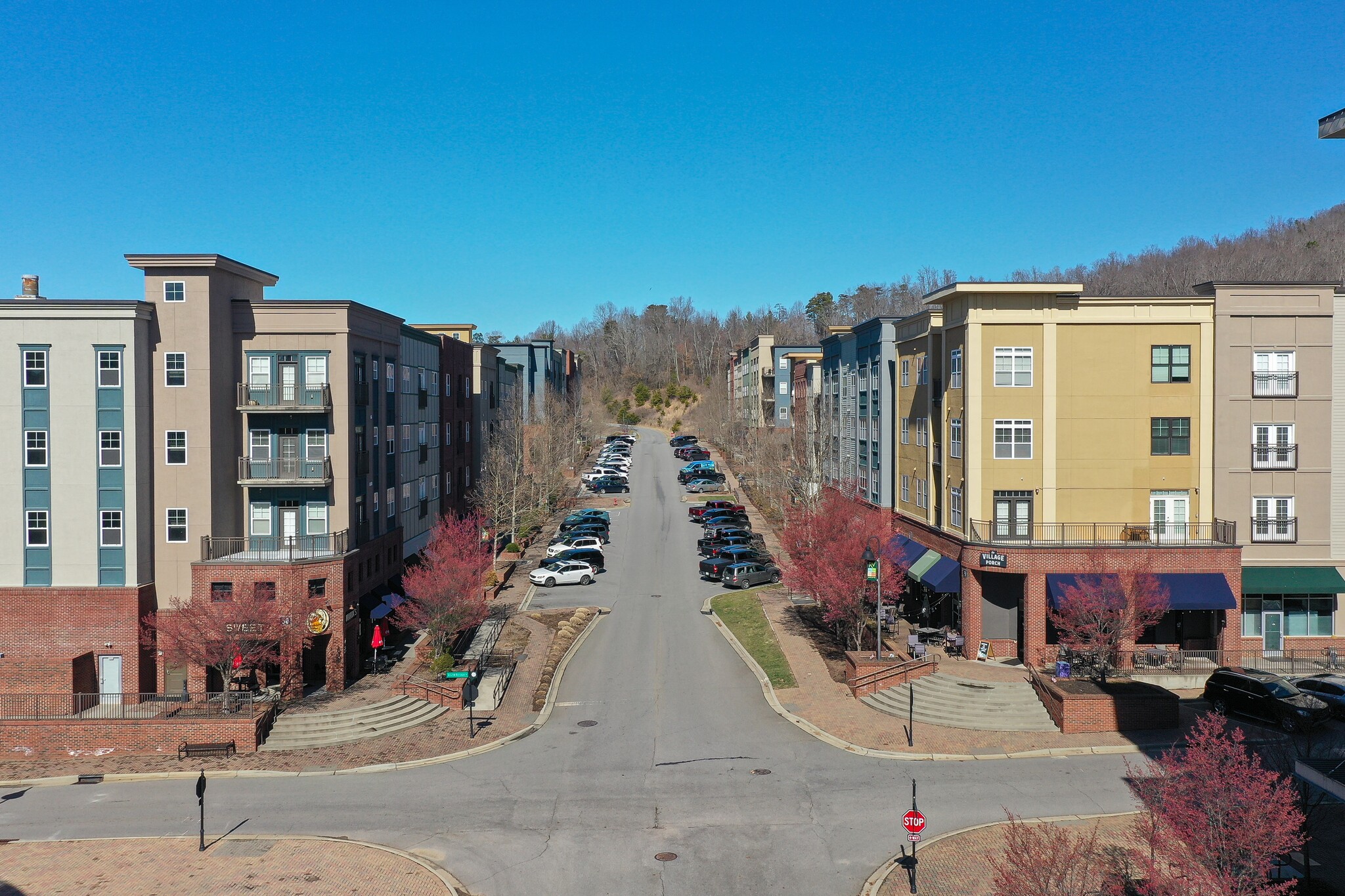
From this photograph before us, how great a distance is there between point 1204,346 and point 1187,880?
95.8 feet

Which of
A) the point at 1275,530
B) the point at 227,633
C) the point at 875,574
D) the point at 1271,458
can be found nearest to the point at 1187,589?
the point at 1275,530

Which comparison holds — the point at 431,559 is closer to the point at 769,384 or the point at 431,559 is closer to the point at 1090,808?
the point at 1090,808

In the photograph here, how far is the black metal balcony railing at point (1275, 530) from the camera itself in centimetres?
3712

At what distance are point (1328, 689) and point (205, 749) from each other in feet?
117

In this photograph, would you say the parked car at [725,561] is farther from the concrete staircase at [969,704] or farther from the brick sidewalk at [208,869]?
the brick sidewalk at [208,869]

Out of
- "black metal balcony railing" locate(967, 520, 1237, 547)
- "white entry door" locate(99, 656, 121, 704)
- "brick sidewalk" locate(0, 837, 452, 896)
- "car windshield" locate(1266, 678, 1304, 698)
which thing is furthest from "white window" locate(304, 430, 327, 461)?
"car windshield" locate(1266, 678, 1304, 698)

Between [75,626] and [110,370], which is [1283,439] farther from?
[75,626]

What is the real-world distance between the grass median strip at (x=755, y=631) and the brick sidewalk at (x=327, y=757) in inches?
389

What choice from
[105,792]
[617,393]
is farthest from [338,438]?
[617,393]

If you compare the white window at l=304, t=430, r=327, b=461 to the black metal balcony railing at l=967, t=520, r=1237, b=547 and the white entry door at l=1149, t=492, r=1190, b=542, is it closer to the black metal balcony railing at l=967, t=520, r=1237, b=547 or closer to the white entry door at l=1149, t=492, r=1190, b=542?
the black metal balcony railing at l=967, t=520, r=1237, b=547

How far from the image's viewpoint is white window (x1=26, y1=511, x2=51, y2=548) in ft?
117

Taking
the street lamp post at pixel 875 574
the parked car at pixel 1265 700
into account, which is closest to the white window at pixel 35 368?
the street lamp post at pixel 875 574

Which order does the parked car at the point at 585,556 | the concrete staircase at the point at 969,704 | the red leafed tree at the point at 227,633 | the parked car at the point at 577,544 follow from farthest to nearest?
the parked car at the point at 577,544, the parked car at the point at 585,556, the red leafed tree at the point at 227,633, the concrete staircase at the point at 969,704

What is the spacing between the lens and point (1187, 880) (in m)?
13.6
